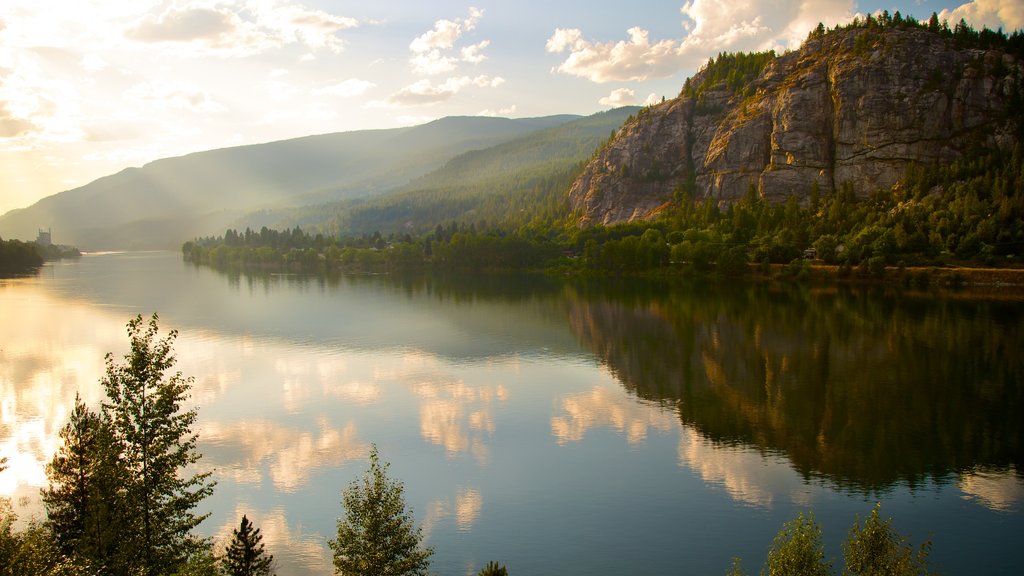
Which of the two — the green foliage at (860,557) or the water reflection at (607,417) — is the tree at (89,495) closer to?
the green foliage at (860,557)

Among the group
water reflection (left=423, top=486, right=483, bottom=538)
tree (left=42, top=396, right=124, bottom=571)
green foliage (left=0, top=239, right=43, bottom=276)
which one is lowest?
water reflection (left=423, top=486, right=483, bottom=538)

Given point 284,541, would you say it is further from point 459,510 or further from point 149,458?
point 149,458

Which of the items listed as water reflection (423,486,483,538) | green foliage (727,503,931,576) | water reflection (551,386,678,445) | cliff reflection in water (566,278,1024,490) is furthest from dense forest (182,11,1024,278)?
green foliage (727,503,931,576)

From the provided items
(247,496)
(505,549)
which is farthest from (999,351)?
(247,496)

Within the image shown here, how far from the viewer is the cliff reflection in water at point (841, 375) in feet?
136

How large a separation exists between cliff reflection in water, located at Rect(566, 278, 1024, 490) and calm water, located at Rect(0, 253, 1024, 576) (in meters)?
0.28

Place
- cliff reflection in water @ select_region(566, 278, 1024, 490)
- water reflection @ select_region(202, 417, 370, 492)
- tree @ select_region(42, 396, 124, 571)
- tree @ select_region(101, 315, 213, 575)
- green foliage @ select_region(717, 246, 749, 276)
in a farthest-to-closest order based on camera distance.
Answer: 1. green foliage @ select_region(717, 246, 749, 276)
2. cliff reflection in water @ select_region(566, 278, 1024, 490)
3. water reflection @ select_region(202, 417, 370, 492)
4. tree @ select_region(101, 315, 213, 575)
5. tree @ select_region(42, 396, 124, 571)

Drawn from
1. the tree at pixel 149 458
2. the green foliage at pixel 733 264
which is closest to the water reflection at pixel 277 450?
the tree at pixel 149 458

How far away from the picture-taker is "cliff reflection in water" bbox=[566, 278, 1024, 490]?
136 feet

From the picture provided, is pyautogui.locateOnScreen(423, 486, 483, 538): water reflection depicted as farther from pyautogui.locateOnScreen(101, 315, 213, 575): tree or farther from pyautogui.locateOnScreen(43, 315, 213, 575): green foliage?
pyautogui.locateOnScreen(43, 315, 213, 575): green foliage

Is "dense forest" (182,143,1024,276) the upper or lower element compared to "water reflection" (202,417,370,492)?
upper

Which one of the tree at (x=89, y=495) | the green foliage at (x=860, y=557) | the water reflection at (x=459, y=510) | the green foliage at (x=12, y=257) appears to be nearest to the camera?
the green foliage at (x=860, y=557)

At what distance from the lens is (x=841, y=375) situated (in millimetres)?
60219

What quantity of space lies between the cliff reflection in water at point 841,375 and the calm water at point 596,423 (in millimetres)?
284
